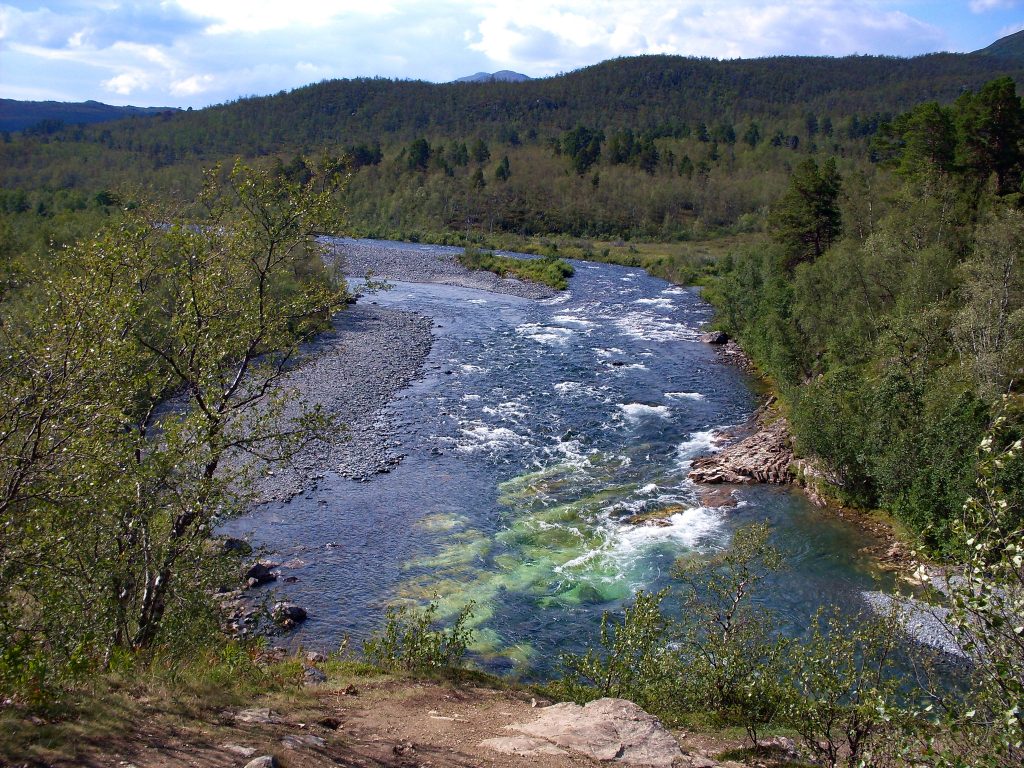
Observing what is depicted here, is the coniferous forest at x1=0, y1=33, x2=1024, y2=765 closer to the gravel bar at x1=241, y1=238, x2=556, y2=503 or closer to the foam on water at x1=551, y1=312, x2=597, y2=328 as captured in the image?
the gravel bar at x1=241, y1=238, x2=556, y2=503

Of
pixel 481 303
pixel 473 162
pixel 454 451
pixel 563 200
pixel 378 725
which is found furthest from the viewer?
pixel 473 162

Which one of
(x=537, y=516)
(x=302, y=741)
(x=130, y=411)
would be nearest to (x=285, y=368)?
(x=130, y=411)

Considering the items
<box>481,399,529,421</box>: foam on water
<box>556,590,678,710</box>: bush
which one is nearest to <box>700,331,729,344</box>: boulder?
<box>481,399,529,421</box>: foam on water

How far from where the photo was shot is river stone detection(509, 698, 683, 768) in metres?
11.1

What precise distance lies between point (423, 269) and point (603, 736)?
276 ft

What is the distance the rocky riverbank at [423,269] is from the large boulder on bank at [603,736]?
6466 centimetres

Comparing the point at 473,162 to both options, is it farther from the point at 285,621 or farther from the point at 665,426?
the point at 285,621

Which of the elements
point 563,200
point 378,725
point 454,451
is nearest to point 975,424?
point 454,451

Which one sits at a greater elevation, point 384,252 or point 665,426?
point 384,252

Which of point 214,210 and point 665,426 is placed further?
point 665,426

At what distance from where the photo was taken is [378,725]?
12.1m

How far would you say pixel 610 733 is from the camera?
1170 cm

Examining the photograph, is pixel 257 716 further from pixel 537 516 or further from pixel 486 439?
pixel 486 439

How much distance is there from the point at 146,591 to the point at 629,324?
2064 inches
